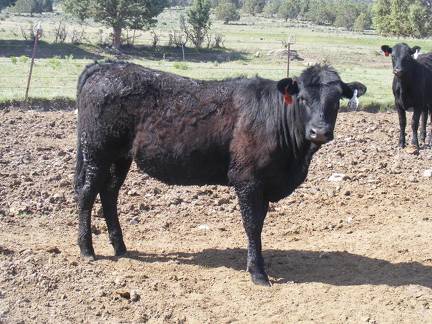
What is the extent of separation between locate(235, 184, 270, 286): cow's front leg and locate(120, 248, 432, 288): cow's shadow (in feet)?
0.84

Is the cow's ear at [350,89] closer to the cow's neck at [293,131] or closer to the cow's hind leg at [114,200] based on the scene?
the cow's neck at [293,131]

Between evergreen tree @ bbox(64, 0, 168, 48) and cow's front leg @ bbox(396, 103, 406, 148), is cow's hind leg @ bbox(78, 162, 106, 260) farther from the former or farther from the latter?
evergreen tree @ bbox(64, 0, 168, 48)

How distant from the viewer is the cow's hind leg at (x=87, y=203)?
712cm

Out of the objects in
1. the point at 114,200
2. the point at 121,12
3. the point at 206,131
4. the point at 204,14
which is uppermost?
the point at 204,14

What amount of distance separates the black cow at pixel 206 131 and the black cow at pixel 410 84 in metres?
7.11

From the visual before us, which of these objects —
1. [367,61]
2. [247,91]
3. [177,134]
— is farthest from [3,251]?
[367,61]

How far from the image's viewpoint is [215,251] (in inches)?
304

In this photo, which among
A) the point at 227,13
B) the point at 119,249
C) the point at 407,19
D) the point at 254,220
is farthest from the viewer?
the point at 227,13

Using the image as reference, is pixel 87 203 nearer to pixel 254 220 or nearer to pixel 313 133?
pixel 254 220

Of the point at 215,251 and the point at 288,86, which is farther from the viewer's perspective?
the point at 215,251

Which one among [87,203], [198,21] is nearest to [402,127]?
[87,203]

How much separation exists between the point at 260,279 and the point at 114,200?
1.97 metres

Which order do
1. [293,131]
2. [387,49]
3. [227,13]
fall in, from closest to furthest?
[293,131], [387,49], [227,13]

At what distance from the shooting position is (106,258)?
7312mm
